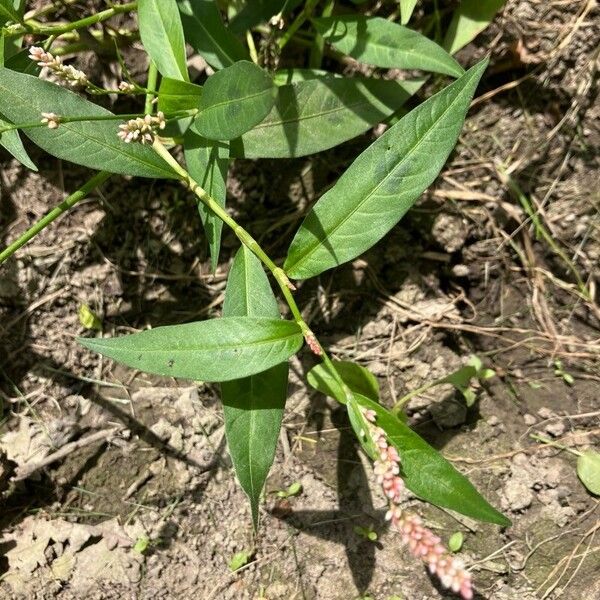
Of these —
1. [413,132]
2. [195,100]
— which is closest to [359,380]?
[413,132]

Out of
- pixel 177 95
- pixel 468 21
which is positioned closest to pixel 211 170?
pixel 177 95

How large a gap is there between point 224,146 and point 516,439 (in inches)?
48.5

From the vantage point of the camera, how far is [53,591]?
6.01ft

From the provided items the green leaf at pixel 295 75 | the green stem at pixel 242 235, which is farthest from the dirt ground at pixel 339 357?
the green stem at pixel 242 235

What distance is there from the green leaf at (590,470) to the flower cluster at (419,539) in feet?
3.08

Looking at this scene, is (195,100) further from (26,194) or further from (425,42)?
(26,194)

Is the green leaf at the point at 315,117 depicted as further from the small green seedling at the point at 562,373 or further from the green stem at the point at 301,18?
the small green seedling at the point at 562,373

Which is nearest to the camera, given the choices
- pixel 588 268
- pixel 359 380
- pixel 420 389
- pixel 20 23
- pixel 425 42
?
pixel 20 23

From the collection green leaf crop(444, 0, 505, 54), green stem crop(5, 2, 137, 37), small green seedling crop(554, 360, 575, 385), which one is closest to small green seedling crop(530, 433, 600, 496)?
small green seedling crop(554, 360, 575, 385)

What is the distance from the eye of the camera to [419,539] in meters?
1.09

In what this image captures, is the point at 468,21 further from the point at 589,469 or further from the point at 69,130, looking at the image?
the point at 589,469

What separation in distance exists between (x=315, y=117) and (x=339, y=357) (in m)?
0.75

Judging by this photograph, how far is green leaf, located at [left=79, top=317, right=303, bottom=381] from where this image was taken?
1.38 m

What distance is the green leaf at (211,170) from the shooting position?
1.58 meters
